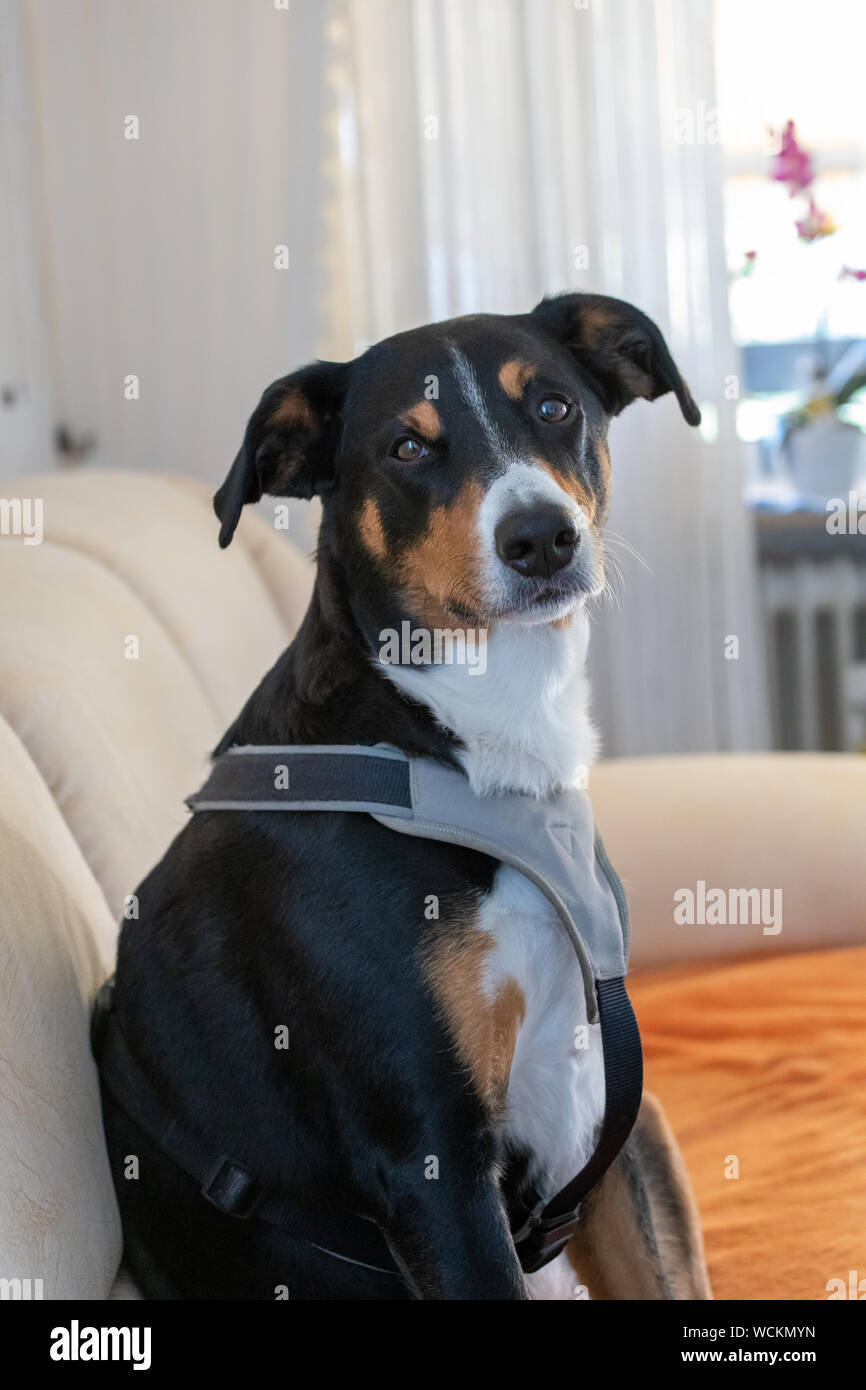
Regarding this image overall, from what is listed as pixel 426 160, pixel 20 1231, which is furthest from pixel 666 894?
pixel 426 160

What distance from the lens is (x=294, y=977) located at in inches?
41.7

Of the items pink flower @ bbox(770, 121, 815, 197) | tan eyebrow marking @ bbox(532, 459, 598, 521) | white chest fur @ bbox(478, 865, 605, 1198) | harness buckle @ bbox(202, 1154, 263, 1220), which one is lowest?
harness buckle @ bbox(202, 1154, 263, 1220)

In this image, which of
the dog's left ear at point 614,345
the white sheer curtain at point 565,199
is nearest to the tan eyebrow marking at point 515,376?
the dog's left ear at point 614,345

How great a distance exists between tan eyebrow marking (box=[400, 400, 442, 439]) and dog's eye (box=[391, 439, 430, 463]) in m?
0.01

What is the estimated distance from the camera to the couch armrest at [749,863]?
1.99m

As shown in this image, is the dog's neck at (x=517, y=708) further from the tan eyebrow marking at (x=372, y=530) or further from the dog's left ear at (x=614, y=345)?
the dog's left ear at (x=614, y=345)

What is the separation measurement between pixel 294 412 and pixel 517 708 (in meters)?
0.35

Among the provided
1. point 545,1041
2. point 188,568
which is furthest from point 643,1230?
point 188,568

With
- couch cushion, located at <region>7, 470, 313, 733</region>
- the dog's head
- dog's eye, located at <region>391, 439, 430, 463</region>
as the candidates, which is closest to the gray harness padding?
the dog's head

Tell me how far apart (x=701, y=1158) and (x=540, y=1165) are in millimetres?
494

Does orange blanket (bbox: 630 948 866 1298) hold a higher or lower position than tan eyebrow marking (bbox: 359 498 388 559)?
lower

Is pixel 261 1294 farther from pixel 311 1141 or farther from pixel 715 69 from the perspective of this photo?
pixel 715 69

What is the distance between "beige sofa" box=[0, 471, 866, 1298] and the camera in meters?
1.08

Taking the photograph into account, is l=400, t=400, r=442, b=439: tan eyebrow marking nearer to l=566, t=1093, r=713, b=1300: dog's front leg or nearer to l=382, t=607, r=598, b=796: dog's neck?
l=382, t=607, r=598, b=796: dog's neck
